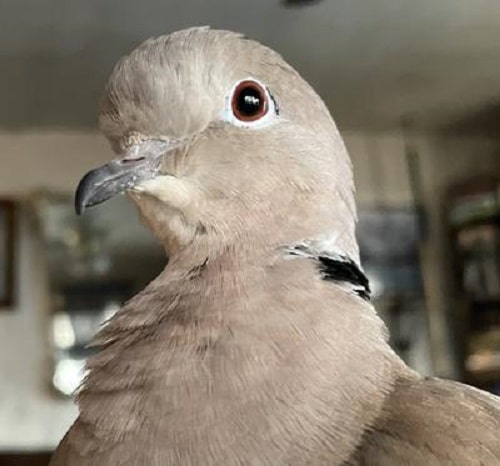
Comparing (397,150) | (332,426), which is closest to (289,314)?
(332,426)

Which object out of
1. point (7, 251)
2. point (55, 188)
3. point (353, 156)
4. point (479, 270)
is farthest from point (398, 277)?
point (7, 251)

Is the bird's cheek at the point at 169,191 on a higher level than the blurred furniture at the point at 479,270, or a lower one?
higher

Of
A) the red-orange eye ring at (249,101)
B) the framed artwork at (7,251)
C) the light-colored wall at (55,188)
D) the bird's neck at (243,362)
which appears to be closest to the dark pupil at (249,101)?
the red-orange eye ring at (249,101)

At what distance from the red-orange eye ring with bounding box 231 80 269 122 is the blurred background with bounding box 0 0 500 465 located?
1.89m

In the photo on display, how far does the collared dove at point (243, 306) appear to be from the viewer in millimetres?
622

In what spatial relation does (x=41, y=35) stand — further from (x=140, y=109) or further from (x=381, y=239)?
(x=140, y=109)

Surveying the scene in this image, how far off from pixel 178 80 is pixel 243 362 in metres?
0.23

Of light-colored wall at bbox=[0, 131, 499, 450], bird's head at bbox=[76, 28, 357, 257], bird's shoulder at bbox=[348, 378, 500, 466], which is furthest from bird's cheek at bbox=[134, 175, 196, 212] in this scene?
light-colored wall at bbox=[0, 131, 499, 450]

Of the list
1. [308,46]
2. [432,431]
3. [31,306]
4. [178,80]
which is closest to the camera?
[432,431]

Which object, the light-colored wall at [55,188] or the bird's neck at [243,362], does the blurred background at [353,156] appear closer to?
the light-colored wall at [55,188]

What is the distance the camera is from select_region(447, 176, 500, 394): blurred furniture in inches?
141

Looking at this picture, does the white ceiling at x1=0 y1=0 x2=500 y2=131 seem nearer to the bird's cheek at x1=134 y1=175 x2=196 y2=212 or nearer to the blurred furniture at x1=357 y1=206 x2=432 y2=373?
the blurred furniture at x1=357 y1=206 x2=432 y2=373

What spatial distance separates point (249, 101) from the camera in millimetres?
804

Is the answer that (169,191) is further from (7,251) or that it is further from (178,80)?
(7,251)
